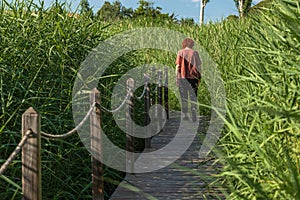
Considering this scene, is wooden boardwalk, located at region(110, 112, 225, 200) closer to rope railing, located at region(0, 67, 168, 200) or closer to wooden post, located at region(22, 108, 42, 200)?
rope railing, located at region(0, 67, 168, 200)

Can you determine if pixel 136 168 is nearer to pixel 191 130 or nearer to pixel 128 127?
pixel 128 127

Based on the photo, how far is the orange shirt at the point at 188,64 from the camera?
8063 mm

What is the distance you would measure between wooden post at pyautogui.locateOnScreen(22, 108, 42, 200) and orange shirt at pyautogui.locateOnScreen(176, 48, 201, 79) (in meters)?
5.78

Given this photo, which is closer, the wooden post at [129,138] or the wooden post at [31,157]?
the wooden post at [31,157]

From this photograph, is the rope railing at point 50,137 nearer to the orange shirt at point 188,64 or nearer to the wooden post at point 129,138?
the wooden post at point 129,138

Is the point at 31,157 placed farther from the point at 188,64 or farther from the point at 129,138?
the point at 188,64

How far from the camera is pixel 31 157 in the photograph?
2.40 m

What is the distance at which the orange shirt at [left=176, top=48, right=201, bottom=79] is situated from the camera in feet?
26.5

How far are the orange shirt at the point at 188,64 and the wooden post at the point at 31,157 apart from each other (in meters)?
5.78

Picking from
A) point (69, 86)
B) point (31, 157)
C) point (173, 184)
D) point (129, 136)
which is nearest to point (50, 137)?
point (31, 157)

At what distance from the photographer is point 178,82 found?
835 cm

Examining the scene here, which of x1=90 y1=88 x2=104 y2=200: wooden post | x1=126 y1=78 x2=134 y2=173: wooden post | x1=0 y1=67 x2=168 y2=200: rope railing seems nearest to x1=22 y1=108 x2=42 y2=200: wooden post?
x1=0 y1=67 x2=168 y2=200: rope railing

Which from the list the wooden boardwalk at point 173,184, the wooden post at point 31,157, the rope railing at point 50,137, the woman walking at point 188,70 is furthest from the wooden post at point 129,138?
the woman walking at point 188,70

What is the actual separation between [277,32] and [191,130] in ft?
16.5
